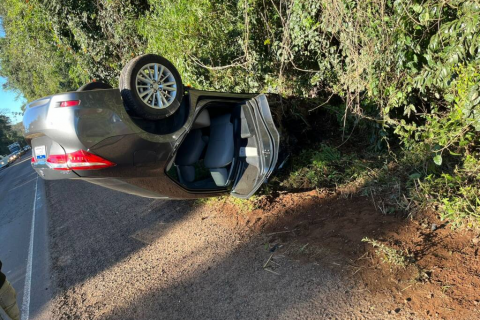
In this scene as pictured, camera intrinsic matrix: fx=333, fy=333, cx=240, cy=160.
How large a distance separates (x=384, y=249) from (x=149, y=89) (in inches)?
119

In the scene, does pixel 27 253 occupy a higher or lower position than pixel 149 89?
lower

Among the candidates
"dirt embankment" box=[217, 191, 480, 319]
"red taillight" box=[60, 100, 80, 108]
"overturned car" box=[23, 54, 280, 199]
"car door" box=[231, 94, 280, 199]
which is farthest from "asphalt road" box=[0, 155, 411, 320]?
"red taillight" box=[60, 100, 80, 108]

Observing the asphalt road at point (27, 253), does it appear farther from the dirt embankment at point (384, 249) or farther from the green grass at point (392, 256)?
the green grass at point (392, 256)

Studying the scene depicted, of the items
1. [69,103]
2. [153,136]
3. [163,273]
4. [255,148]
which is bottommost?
[163,273]

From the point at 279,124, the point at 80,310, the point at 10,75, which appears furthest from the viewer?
the point at 10,75

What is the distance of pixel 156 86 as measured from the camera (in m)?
3.95

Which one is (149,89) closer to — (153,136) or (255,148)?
(153,136)

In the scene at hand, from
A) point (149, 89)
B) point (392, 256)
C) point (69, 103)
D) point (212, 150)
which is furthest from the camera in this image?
point (212, 150)

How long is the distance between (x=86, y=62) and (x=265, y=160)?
8.80 m

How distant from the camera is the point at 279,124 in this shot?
18.1 ft

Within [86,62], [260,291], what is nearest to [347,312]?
[260,291]

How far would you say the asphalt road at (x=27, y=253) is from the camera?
446 cm

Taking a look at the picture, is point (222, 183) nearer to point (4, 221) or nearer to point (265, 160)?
point (265, 160)

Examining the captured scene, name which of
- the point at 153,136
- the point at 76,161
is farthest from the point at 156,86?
the point at 76,161
